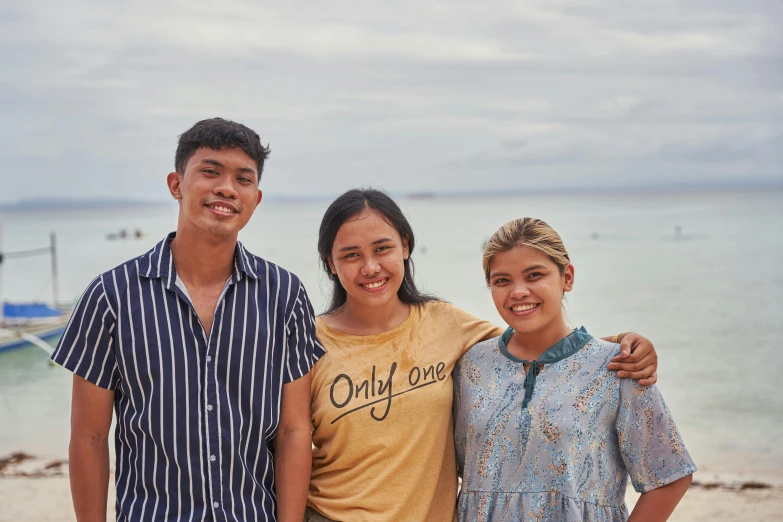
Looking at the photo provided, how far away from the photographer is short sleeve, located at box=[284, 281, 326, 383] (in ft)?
9.20

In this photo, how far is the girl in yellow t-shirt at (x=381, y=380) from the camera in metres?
2.82

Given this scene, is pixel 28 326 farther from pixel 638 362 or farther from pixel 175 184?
pixel 638 362

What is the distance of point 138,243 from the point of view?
182ft

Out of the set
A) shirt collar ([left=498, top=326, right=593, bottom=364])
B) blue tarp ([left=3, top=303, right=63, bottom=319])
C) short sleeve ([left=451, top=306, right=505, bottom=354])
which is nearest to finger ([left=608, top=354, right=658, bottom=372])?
shirt collar ([left=498, top=326, right=593, bottom=364])

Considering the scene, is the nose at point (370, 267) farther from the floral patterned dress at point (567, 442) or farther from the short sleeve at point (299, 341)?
the floral patterned dress at point (567, 442)

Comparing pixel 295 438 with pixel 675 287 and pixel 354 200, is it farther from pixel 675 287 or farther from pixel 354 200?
pixel 675 287

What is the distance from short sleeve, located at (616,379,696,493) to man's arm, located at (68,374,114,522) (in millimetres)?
1742

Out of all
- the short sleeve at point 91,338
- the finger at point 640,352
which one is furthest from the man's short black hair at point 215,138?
the finger at point 640,352

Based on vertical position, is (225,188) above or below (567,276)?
above

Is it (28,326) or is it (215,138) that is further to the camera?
(28,326)

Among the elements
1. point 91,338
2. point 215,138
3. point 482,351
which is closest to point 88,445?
point 91,338

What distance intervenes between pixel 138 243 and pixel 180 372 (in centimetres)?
5568

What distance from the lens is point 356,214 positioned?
121 inches

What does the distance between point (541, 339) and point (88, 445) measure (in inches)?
63.9
